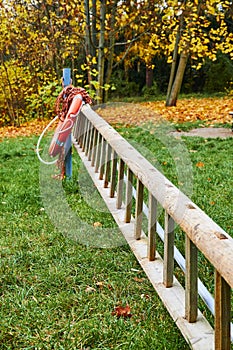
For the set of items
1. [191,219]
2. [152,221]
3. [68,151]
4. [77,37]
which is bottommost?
[68,151]

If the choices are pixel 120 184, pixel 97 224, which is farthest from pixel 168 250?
pixel 97 224

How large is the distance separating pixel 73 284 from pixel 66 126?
7.55ft

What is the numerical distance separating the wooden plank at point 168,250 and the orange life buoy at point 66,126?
274 centimetres

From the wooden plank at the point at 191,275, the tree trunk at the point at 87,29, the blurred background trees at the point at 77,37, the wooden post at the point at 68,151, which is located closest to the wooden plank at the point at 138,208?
the wooden plank at the point at 191,275

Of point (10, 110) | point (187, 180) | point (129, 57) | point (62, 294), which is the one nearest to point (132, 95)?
point (129, 57)

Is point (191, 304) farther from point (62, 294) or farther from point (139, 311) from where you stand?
point (62, 294)

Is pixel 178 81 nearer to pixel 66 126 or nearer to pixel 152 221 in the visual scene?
pixel 66 126

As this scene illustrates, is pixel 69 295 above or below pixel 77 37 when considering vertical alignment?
below

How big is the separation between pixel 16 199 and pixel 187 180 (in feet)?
6.66

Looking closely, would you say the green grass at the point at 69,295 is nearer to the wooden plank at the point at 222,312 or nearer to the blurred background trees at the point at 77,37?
the wooden plank at the point at 222,312

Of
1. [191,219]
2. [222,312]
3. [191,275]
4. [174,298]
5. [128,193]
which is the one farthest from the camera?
[128,193]

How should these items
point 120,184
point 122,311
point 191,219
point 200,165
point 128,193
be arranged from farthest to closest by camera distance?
point 200,165 → point 120,184 → point 128,193 → point 122,311 → point 191,219

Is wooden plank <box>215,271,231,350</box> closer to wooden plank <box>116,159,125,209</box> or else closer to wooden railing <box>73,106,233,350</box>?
wooden railing <box>73,106,233,350</box>

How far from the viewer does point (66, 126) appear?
4.95m
